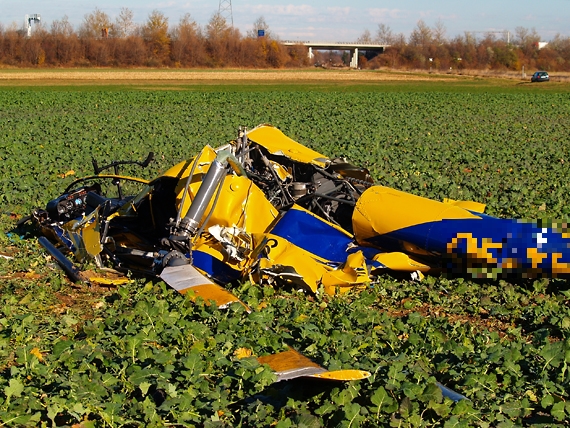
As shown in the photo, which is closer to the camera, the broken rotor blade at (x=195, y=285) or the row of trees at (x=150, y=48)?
the broken rotor blade at (x=195, y=285)

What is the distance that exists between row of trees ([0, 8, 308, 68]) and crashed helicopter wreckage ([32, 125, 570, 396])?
82.6m

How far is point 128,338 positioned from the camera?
508 cm

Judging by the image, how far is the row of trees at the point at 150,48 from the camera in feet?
280

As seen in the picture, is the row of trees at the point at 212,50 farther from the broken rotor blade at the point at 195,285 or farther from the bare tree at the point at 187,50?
the broken rotor blade at the point at 195,285

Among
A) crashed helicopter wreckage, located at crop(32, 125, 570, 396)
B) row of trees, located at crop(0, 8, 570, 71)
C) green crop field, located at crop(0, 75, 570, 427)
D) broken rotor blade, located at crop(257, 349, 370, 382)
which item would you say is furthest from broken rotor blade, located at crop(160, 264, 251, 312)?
row of trees, located at crop(0, 8, 570, 71)

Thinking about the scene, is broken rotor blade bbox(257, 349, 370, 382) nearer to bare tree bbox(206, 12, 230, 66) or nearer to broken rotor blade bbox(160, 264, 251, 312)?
broken rotor blade bbox(160, 264, 251, 312)

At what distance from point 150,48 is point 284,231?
89.8m

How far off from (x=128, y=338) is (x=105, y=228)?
3.23 m

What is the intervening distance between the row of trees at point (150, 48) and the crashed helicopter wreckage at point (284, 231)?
271 feet

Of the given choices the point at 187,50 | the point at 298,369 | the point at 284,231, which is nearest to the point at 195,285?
the point at 284,231

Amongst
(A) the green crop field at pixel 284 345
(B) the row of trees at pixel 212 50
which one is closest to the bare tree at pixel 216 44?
(B) the row of trees at pixel 212 50

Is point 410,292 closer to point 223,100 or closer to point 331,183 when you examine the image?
point 331,183

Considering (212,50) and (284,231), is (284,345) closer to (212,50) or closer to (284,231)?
(284,231)

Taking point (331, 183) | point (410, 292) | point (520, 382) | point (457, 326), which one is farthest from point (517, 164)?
point (520, 382)
